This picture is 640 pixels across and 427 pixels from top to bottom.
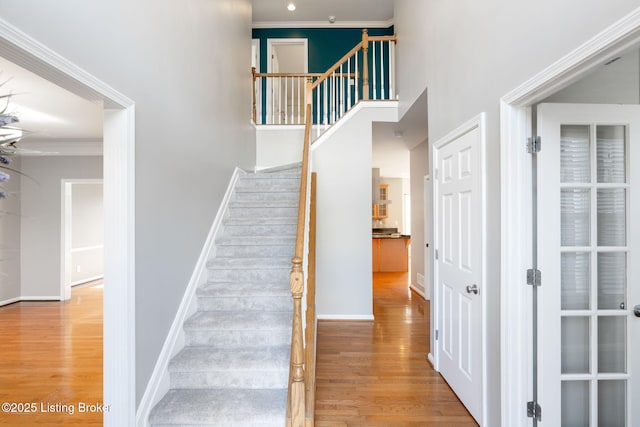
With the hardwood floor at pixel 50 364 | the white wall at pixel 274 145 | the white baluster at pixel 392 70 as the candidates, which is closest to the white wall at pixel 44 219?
the hardwood floor at pixel 50 364

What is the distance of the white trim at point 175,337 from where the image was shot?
78.9 inches

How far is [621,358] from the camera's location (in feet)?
5.78

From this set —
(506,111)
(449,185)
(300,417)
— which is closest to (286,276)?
(300,417)

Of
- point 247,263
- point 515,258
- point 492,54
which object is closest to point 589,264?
point 515,258

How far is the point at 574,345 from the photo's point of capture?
178 cm

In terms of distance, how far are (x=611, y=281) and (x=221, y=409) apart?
8.27ft

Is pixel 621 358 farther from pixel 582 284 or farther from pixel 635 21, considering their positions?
pixel 635 21

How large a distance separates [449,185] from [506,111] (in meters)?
0.96

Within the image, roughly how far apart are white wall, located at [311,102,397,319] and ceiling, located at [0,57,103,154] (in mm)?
2781

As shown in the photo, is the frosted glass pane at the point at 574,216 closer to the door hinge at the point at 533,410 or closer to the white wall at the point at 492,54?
the white wall at the point at 492,54

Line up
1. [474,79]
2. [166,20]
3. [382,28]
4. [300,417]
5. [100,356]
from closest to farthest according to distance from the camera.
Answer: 1. [300,417]
2. [474,79]
3. [166,20]
4. [100,356]
5. [382,28]

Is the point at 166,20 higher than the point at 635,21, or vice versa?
the point at 166,20

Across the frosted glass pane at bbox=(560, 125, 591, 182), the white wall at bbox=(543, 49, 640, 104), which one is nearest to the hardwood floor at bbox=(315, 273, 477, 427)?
the frosted glass pane at bbox=(560, 125, 591, 182)

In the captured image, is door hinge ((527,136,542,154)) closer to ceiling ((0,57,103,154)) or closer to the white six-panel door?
the white six-panel door
